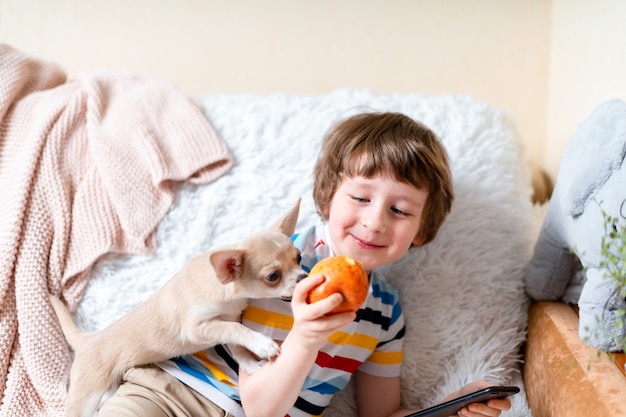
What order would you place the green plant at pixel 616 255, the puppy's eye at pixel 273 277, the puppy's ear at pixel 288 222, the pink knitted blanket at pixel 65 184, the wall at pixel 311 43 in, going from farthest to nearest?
the wall at pixel 311 43 < the pink knitted blanket at pixel 65 184 < the puppy's ear at pixel 288 222 < the puppy's eye at pixel 273 277 < the green plant at pixel 616 255

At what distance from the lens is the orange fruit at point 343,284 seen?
0.92m

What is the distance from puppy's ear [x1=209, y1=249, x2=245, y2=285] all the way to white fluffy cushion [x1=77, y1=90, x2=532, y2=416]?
42cm

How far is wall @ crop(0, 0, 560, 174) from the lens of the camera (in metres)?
2.00

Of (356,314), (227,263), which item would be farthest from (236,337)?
(356,314)

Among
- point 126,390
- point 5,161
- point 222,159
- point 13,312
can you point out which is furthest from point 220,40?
point 126,390

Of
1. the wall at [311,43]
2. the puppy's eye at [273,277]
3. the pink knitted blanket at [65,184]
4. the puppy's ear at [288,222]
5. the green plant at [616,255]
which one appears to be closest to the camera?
the green plant at [616,255]

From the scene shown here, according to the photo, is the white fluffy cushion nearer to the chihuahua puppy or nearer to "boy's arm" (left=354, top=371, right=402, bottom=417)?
"boy's arm" (left=354, top=371, right=402, bottom=417)

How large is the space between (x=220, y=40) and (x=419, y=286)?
1122 mm

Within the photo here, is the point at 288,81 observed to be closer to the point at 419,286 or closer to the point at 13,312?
the point at 419,286

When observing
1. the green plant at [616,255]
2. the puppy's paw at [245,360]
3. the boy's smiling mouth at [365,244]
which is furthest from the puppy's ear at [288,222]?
the green plant at [616,255]

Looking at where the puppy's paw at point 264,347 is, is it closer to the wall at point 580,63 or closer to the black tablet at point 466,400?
the black tablet at point 466,400

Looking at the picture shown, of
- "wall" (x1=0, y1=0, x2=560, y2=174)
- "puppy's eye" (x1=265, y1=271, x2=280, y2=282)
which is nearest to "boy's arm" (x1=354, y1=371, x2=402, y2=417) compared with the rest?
"puppy's eye" (x1=265, y1=271, x2=280, y2=282)

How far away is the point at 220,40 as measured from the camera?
205 centimetres

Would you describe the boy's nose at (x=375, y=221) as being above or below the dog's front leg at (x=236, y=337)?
above
